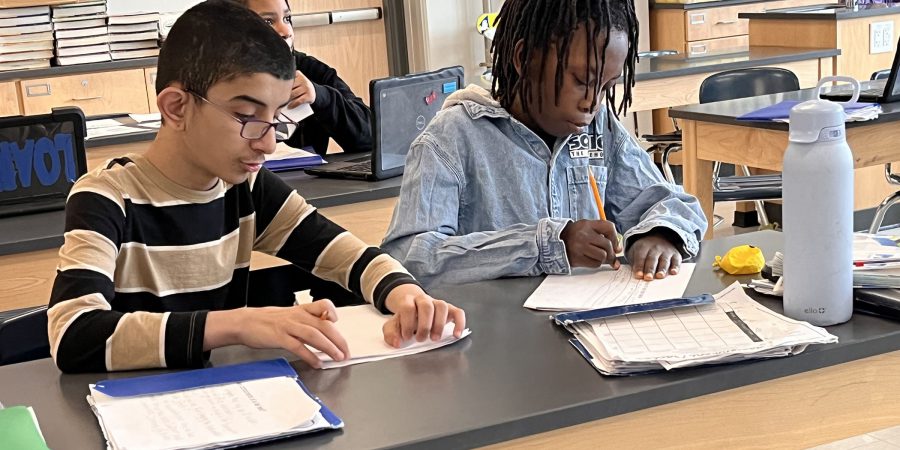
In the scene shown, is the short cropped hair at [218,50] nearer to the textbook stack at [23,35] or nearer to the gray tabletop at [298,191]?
the gray tabletop at [298,191]

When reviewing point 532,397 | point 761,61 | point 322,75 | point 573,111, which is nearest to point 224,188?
point 573,111

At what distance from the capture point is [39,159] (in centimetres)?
225

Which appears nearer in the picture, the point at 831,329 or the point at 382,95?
the point at 831,329

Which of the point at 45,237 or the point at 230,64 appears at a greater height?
the point at 230,64

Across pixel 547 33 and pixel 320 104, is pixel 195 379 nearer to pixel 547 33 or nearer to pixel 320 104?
pixel 547 33

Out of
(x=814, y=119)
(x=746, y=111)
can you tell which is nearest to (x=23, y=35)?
(x=746, y=111)

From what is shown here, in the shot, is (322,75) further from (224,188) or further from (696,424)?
(696,424)

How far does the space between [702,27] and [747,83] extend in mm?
2432

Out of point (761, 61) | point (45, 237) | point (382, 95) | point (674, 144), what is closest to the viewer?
point (45, 237)

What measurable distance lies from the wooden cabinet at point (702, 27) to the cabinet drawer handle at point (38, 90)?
3.24 meters

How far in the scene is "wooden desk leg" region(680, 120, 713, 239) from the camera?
3035 millimetres

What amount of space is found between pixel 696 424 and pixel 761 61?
3.47 metres

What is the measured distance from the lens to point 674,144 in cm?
387

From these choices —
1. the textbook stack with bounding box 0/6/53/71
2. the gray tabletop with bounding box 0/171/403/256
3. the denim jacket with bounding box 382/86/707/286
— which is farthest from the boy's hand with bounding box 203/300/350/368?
the textbook stack with bounding box 0/6/53/71
